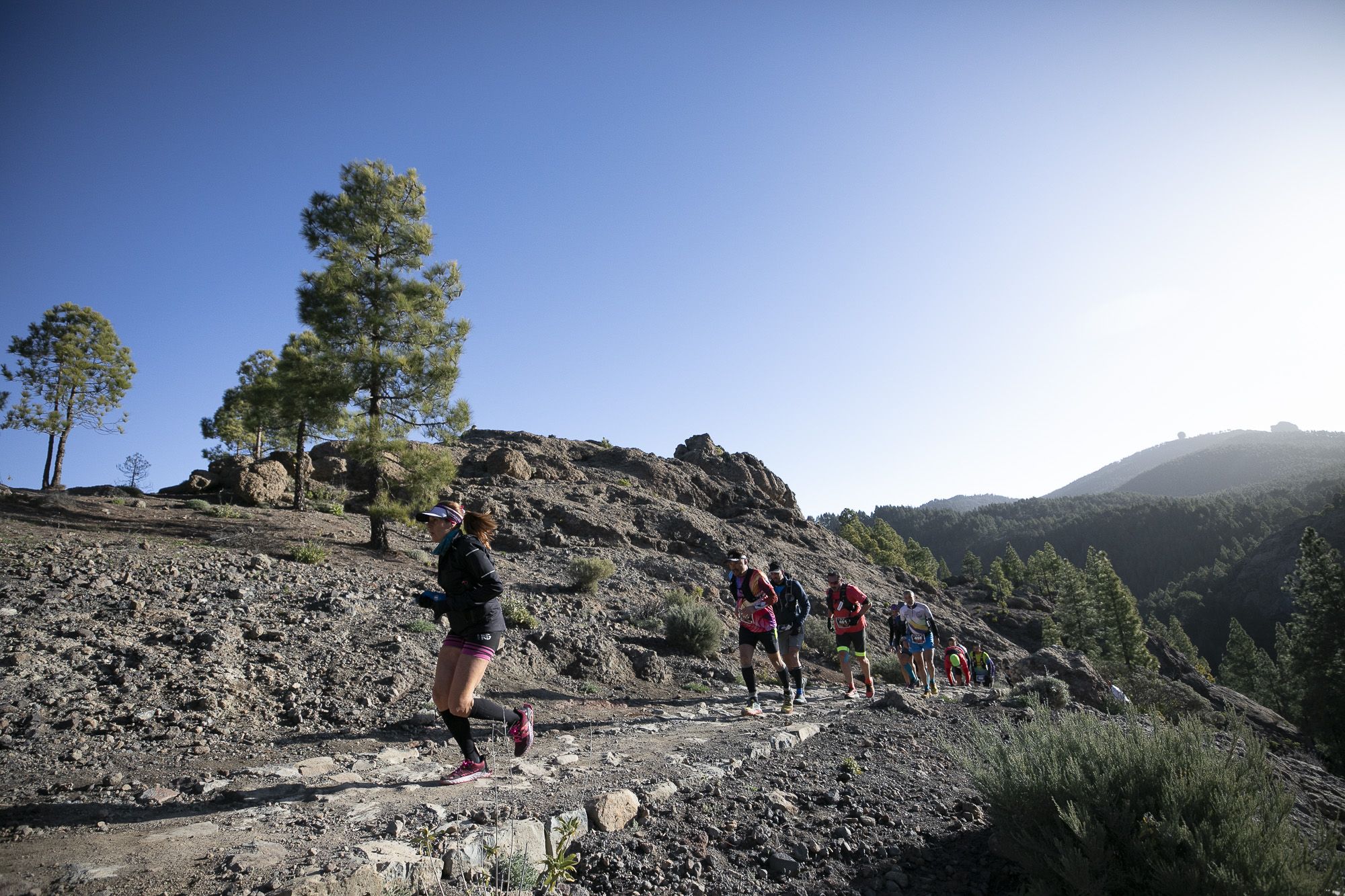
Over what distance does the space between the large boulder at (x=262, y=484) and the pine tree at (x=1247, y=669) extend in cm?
7042

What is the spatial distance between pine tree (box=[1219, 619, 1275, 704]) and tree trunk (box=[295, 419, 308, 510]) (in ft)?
229

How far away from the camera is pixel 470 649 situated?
14.3ft

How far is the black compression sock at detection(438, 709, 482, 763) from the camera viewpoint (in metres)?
4.34

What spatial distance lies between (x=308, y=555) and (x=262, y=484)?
914cm

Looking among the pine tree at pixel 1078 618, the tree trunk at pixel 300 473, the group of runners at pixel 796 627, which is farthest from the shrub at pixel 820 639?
the pine tree at pixel 1078 618

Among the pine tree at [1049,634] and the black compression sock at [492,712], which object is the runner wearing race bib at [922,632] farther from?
the pine tree at [1049,634]

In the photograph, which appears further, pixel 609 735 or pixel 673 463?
pixel 673 463

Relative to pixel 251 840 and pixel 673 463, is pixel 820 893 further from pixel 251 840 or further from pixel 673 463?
pixel 673 463

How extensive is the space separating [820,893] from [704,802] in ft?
3.51

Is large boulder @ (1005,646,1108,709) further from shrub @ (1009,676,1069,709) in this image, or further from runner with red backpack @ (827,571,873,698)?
runner with red backpack @ (827,571,873,698)

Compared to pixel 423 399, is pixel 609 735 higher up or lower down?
lower down

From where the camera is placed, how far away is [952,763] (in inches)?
230

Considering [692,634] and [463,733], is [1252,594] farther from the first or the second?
[463,733]

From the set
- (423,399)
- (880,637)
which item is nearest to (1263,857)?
(423,399)
